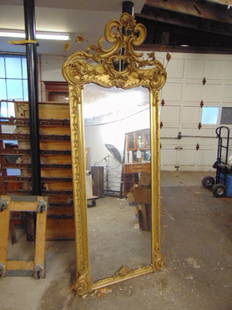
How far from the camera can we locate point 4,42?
3.45 m

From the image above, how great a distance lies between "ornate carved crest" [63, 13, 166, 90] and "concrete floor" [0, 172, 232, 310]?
61.7 inches

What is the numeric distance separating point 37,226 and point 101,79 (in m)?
1.30

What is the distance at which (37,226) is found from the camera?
176 centimetres

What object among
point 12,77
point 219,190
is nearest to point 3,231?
point 219,190

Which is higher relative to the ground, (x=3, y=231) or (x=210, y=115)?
(x=210, y=115)

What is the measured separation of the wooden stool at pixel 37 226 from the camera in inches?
69.0

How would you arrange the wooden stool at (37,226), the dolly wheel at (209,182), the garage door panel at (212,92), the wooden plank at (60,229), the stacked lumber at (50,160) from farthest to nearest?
the garage door panel at (212,92)
the dolly wheel at (209,182)
the wooden plank at (60,229)
the stacked lumber at (50,160)
the wooden stool at (37,226)

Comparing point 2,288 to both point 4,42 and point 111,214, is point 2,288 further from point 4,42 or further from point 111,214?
point 4,42

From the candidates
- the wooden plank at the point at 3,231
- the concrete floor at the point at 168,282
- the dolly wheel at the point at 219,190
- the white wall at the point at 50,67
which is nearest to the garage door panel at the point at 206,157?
the dolly wheel at the point at 219,190

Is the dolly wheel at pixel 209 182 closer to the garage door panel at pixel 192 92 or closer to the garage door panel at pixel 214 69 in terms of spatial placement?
the garage door panel at pixel 192 92

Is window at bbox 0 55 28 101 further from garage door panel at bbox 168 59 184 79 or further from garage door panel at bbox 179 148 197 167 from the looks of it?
garage door panel at bbox 179 148 197 167

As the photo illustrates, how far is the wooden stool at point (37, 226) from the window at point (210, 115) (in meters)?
4.29

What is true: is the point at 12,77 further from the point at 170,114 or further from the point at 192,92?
the point at 192,92

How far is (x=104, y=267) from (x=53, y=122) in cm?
140
